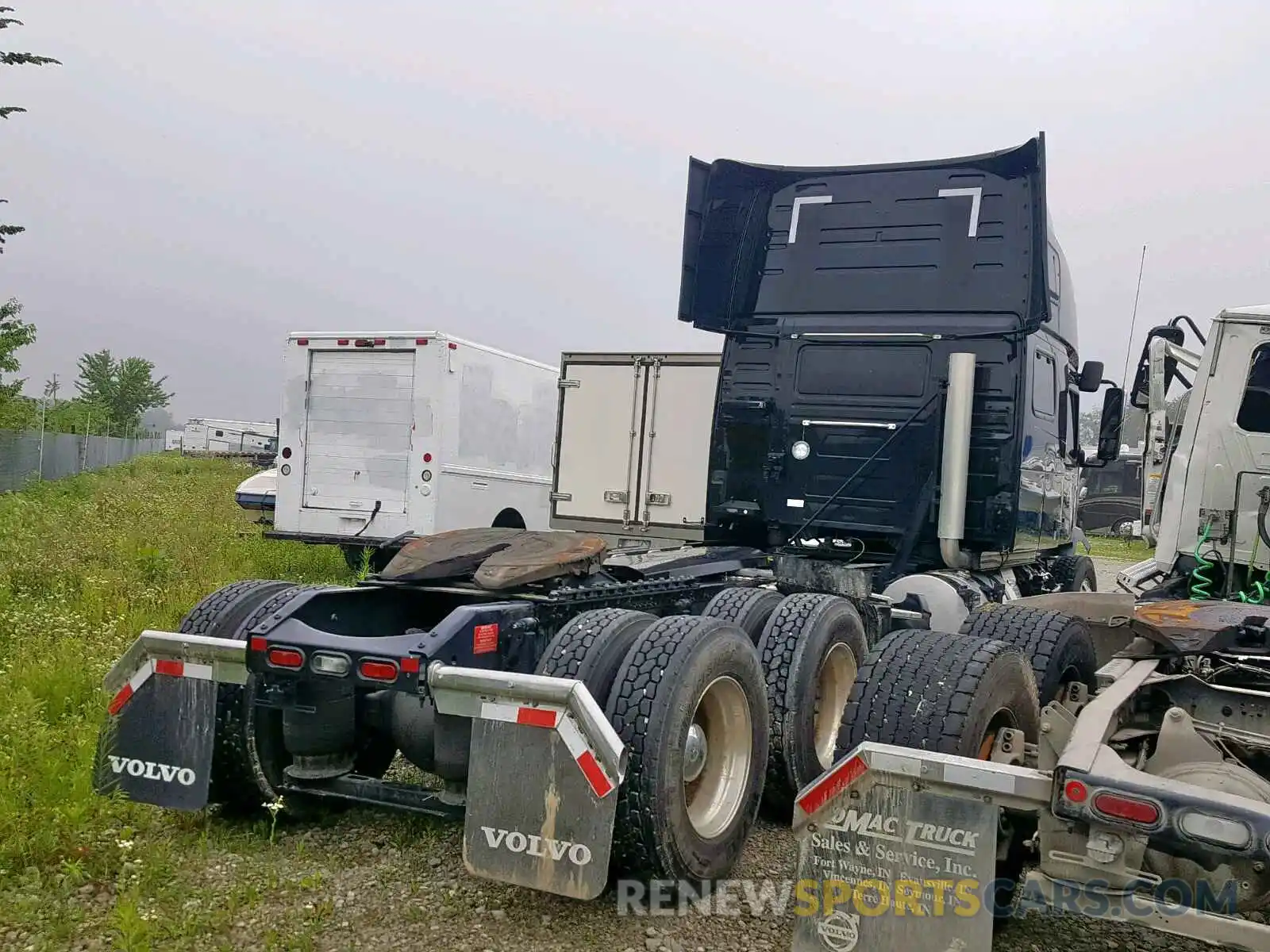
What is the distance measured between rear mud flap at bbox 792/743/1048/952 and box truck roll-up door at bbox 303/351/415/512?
8706 millimetres

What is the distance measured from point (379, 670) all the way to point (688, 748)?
118cm

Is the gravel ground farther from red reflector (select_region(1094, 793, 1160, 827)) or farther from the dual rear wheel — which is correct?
red reflector (select_region(1094, 793, 1160, 827))

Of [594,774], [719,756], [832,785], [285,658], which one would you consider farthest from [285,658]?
[832,785]

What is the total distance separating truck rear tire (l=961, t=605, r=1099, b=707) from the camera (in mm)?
4359

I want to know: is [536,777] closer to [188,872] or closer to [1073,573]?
[188,872]

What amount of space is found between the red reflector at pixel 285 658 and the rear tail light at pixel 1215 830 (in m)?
2.88

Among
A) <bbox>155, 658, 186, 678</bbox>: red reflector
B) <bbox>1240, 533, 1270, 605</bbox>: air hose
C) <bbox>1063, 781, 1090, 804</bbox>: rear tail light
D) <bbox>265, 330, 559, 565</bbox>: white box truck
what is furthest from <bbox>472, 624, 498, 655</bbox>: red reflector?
<bbox>265, 330, 559, 565</bbox>: white box truck

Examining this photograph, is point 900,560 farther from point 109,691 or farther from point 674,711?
point 109,691

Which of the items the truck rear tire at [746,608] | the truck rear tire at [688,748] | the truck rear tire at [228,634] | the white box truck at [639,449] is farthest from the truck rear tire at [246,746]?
the white box truck at [639,449]

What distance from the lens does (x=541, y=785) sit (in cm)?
342

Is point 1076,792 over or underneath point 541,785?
over

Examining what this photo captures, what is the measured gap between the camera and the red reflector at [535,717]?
3.44 metres

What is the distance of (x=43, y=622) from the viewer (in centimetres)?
730

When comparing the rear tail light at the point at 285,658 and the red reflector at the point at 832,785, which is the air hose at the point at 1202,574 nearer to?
the red reflector at the point at 832,785
